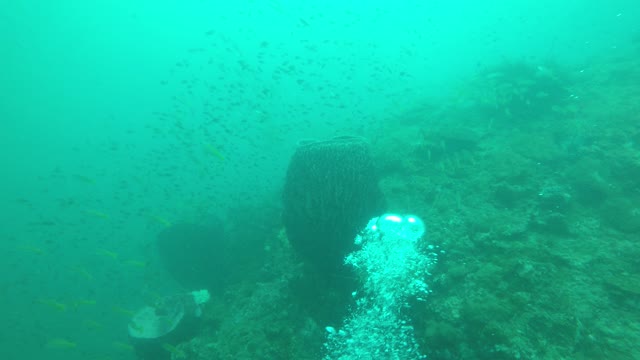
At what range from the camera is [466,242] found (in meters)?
6.62

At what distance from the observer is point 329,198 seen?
6.59 m

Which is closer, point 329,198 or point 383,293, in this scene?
point 383,293

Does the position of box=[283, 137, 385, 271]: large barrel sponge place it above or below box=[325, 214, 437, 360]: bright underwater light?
above

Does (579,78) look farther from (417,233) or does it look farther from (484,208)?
(417,233)

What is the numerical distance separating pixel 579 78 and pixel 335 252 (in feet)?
43.7

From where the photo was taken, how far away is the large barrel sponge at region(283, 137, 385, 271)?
21.6ft

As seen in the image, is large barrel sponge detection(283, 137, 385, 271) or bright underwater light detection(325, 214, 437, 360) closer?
bright underwater light detection(325, 214, 437, 360)

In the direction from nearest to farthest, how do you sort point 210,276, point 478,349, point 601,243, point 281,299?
point 478,349 < point 601,243 < point 281,299 < point 210,276

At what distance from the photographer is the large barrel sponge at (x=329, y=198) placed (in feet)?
21.6

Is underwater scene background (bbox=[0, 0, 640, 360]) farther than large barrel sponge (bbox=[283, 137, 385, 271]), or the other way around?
large barrel sponge (bbox=[283, 137, 385, 271])

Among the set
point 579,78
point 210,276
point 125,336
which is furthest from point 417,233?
point 125,336

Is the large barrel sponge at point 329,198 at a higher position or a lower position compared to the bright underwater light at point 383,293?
higher

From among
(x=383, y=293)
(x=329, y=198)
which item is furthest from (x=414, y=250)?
(x=329, y=198)

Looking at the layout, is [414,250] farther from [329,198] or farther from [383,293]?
[329,198]
